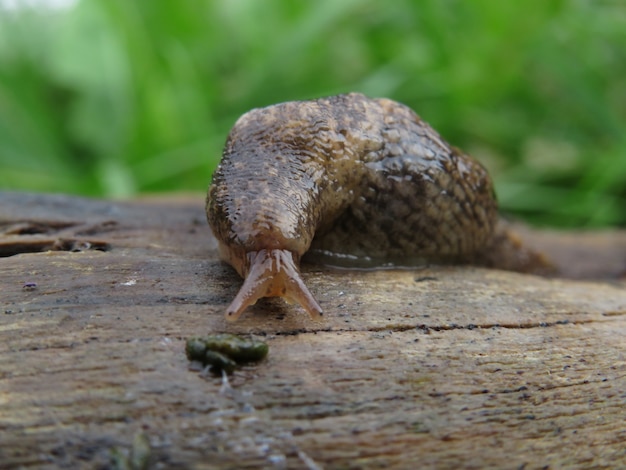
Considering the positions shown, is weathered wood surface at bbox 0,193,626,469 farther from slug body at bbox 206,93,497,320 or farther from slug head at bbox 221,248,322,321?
slug body at bbox 206,93,497,320

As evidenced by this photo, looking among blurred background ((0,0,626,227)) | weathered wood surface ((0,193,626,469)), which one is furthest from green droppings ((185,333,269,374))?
blurred background ((0,0,626,227))

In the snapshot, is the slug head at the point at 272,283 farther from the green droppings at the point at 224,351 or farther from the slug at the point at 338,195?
the green droppings at the point at 224,351

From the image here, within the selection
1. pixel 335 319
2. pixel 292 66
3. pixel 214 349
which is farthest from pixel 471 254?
pixel 292 66

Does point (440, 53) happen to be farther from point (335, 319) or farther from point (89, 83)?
point (335, 319)

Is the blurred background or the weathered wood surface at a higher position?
the blurred background

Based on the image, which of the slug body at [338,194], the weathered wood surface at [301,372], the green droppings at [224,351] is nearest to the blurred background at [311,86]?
the slug body at [338,194]

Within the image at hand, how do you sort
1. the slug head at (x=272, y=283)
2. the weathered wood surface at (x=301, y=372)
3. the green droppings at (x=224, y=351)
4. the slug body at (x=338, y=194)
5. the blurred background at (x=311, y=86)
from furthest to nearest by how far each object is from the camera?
the blurred background at (x=311, y=86), the slug body at (x=338, y=194), the slug head at (x=272, y=283), the green droppings at (x=224, y=351), the weathered wood surface at (x=301, y=372)
